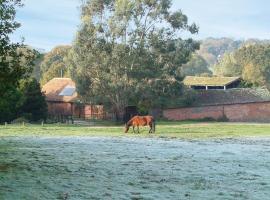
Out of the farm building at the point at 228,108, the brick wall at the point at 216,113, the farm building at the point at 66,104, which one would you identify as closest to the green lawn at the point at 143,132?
the brick wall at the point at 216,113

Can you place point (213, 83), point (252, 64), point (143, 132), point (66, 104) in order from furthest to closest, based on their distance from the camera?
point (252, 64) → point (213, 83) → point (66, 104) → point (143, 132)

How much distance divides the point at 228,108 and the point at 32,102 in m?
30.0

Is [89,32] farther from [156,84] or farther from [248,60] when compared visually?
[248,60]

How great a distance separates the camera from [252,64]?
5157 inches

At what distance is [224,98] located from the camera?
249ft

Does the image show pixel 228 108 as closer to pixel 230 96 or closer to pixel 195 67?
pixel 230 96

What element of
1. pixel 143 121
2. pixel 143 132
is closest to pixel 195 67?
pixel 143 132

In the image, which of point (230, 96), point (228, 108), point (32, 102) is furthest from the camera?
point (230, 96)

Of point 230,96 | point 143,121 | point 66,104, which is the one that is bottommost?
point 143,121

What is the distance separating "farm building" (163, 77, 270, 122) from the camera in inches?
2886

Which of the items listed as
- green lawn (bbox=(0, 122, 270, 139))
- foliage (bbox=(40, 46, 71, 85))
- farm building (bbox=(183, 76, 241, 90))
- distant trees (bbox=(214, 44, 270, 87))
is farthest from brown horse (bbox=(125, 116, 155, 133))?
distant trees (bbox=(214, 44, 270, 87))

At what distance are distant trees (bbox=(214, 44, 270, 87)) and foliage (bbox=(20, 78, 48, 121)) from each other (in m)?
73.8

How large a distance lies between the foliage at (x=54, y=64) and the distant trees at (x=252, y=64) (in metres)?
43.0

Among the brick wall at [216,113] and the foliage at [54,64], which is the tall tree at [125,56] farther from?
the foliage at [54,64]
